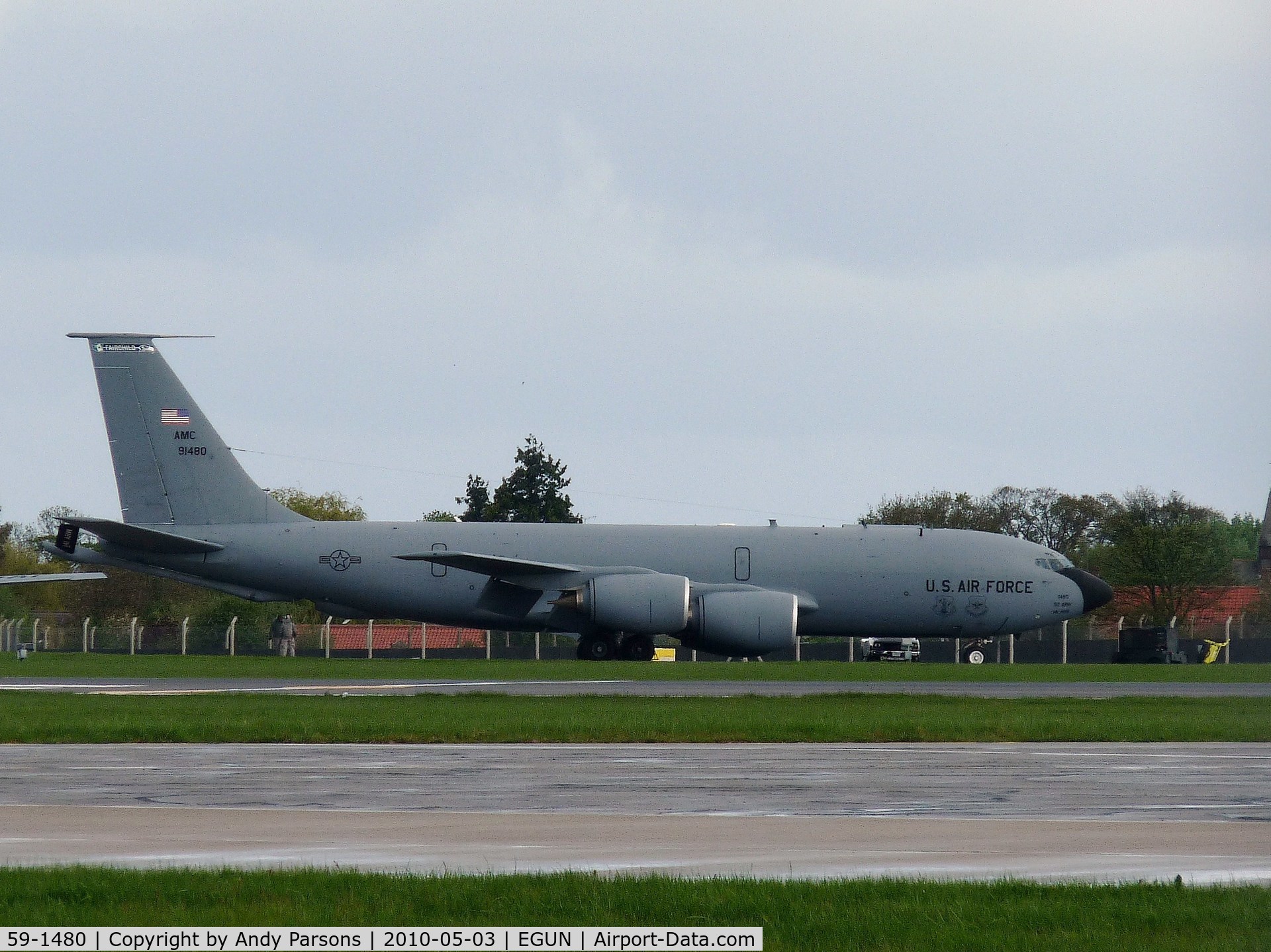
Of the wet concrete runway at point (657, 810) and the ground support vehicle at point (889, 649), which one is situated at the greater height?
the wet concrete runway at point (657, 810)

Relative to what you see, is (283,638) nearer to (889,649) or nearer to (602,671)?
(602,671)

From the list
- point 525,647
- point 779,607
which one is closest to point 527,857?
point 779,607

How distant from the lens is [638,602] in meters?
43.2

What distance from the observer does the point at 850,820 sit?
1061 cm

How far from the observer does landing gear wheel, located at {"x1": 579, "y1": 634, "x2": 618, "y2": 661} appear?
45.6m

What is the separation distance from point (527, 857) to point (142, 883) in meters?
1.99

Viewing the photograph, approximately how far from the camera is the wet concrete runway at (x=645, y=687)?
90.3 ft

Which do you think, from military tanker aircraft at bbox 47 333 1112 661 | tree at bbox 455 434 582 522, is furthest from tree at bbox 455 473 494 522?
military tanker aircraft at bbox 47 333 1112 661

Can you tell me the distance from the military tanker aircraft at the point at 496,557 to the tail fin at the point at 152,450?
40 millimetres

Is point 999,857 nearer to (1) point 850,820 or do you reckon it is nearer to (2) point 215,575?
(1) point 850,820

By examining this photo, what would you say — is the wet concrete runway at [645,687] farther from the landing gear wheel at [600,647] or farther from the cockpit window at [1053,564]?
the cockpit window at [1053,564]
